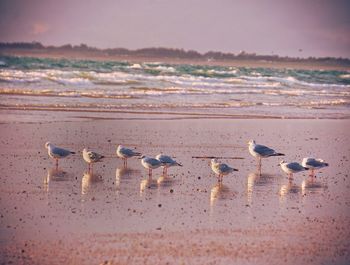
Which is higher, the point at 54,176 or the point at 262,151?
the point at 262,151

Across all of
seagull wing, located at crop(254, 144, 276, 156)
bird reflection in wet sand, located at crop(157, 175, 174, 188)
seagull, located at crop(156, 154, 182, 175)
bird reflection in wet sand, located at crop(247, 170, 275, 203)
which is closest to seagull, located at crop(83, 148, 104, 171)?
seagull, located at crop(156, 154, 182, 175)

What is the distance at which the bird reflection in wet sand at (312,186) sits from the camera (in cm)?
1126

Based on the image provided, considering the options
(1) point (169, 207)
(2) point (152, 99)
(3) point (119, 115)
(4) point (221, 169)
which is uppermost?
(4) point (221, 169)

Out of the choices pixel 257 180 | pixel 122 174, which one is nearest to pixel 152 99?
pixel 122 174

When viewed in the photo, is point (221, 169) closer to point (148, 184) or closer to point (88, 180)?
point (148, 184)

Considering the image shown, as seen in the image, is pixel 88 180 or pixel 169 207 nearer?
pixel 169 207

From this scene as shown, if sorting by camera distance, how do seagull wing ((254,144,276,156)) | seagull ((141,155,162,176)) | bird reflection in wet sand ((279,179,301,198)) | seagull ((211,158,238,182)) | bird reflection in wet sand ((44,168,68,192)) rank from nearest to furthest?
bird reflection in wet sand ((279,179,301,198)) → bird reflection in wet sand ((44,168,68,192)) → seagull ((211,158,238,182)) → seagull ((141,155,162,176)) → seagull wing ((254,144,276,156))

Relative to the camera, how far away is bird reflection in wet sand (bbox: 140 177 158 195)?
432 inches

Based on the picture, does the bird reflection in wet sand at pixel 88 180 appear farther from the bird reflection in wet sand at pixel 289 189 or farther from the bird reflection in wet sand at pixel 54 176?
the bird reflection in wet sand at pixel 289 189

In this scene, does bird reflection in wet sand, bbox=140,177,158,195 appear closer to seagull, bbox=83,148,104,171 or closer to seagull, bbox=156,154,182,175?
seagull, bbox=156,154,182,175

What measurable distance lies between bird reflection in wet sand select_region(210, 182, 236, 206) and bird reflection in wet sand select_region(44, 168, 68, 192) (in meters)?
2.53

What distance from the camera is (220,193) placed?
10836 mm

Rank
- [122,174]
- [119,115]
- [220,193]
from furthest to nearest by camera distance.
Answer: [119,115] < [122,174] < [220,193]

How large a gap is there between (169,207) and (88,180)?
232 centimetres
